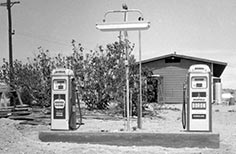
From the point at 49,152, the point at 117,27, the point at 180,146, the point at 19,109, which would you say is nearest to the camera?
the point at 49,152

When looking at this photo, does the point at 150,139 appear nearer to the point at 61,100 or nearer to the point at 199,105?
the point at 199,105

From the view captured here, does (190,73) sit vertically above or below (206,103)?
above

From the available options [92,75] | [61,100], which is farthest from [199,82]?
[92,75]

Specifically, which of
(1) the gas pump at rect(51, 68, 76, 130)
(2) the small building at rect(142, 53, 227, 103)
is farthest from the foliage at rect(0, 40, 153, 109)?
(2) the small building at rect(142, 53, 227, 103)

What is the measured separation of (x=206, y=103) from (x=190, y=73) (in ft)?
2.75

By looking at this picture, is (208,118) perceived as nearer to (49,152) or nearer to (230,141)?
(230,141)

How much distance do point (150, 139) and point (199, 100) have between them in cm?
158

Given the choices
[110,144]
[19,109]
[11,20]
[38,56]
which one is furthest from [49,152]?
[11,20]

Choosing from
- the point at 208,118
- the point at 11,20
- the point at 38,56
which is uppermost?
the point at 11,20

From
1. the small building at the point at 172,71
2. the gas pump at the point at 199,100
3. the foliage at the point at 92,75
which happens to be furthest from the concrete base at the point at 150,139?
the small building at the point at 172,71

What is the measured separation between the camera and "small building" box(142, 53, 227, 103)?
110ft

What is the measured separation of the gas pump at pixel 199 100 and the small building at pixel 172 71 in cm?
2353

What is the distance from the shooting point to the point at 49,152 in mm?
8156

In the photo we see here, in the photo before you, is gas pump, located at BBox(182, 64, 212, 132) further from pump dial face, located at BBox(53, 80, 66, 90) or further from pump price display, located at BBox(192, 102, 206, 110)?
pump dial face, located at BBox(53, 80, 66, 90)
